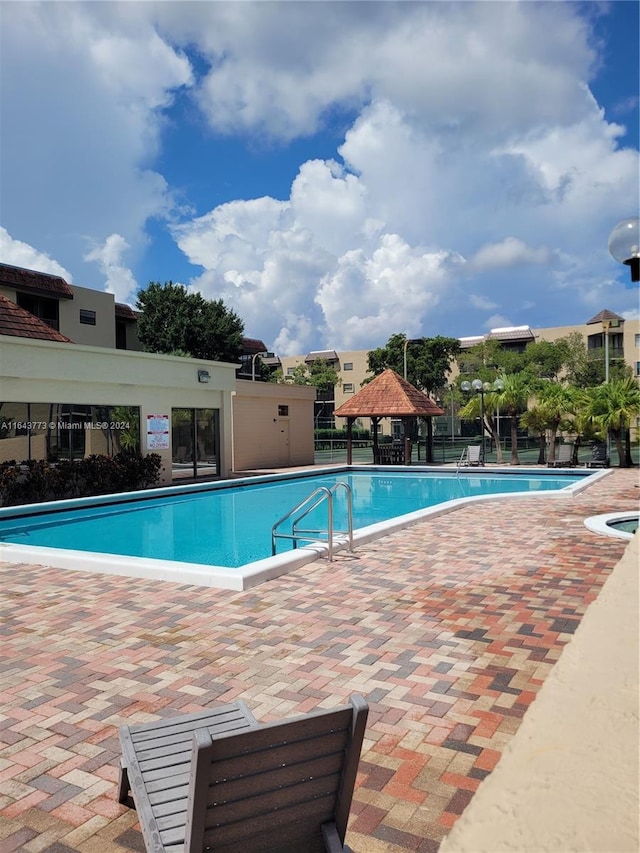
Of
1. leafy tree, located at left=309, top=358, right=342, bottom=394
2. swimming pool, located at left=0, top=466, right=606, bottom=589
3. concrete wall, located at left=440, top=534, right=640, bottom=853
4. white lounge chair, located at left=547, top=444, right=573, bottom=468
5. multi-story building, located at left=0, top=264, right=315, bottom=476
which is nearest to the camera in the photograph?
concrete wall, located at left=440, top=534, right=640, bottom=853

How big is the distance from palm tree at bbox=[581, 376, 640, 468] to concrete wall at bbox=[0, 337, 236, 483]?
12.6m

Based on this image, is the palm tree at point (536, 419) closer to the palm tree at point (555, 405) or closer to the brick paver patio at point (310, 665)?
the palm tree at point (555, 405)

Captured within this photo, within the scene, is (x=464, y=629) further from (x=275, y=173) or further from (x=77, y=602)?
(x=275, y=173)

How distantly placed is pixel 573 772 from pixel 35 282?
119ft

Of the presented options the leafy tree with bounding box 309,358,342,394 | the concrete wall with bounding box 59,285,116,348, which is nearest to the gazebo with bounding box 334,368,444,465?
the concrete wall with bounding box 59,285,116,348

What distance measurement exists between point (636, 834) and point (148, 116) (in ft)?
42.3

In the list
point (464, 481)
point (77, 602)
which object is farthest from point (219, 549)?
point (464, 481)

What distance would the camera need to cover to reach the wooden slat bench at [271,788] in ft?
6.15

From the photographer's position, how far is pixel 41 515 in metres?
14.5

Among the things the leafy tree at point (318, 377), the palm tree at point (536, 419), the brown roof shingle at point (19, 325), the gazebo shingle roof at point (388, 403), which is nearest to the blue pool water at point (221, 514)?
the palm tree at point (536, 419)

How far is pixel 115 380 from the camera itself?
18.2 metres

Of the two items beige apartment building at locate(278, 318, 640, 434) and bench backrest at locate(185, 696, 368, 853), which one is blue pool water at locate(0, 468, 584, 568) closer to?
bench backrest at locate(185, 696, 368, 853)

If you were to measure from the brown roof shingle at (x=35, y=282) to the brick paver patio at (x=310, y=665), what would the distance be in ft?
91.0

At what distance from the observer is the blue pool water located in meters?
11.8
